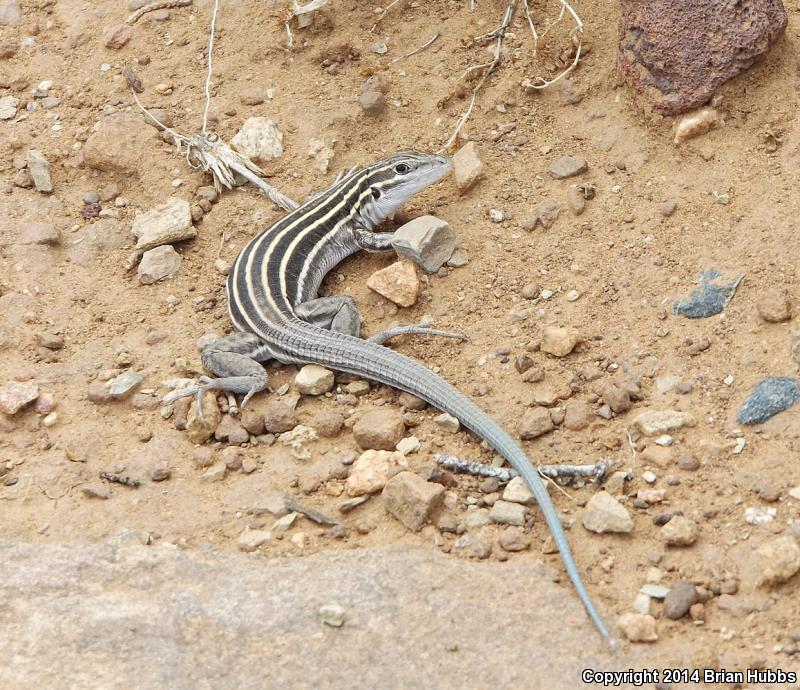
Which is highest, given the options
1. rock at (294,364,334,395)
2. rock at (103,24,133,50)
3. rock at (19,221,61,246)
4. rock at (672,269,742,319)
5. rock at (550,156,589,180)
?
rock at (103,24,133,50)

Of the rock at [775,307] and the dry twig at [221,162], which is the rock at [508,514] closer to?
the rock at [775,307]

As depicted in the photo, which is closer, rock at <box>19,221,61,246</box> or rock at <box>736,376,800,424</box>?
rock at <box>736,376,800,424</box>

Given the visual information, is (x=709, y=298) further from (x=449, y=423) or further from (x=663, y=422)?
(x=449, y=423)

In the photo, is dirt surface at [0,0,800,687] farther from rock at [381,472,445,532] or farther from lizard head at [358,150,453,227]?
lizard head at [358,150,453,227]

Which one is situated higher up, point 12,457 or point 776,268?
point 776,268

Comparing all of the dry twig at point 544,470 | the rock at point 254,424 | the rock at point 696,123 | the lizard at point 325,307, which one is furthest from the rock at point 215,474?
the rock at point 696,123

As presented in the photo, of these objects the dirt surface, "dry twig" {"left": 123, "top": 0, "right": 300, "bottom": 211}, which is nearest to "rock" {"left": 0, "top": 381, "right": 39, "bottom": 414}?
the dirt surface

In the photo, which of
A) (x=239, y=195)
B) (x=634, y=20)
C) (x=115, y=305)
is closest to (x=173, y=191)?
(x=239, y=195)

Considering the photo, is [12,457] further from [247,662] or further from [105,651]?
[247,662]

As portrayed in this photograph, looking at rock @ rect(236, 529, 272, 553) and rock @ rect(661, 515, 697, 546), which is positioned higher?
rock @ rect(661, 515, 697, 546)
